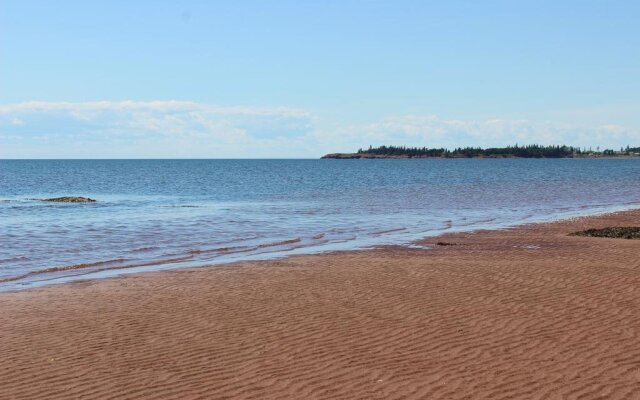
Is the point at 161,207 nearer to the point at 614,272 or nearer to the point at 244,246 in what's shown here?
the point at 244,246

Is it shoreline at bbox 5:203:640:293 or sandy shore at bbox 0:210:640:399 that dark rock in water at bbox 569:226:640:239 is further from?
sandy shore at bbox 0:210:640:399

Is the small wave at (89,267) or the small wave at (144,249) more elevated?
the small wave at (89,267)

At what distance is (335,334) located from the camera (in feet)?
35.9

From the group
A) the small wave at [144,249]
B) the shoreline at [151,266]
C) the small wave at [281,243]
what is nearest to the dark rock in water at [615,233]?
the shoreline at [151,266]

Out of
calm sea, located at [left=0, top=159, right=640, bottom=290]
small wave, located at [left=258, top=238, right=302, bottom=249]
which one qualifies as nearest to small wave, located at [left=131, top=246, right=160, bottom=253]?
calm sea, located at [left=0, top=159, right=640, bottom=290]

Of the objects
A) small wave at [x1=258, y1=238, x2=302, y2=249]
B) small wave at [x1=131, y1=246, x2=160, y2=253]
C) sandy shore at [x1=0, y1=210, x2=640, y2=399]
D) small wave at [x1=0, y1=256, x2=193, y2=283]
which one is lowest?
small wave at [x1=131, y1=246, x2=160, y2=253]

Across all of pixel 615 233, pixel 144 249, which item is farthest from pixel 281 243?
pixel 615 233

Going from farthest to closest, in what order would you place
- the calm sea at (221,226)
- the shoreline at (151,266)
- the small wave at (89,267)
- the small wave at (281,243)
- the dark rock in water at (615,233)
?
the dark rock in water at (615,233) → the small wave at (281,243) → the calm sea at (221,226) → the small wave at (89,267) → the shoreline at (151,266)

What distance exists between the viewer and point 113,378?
8.88m

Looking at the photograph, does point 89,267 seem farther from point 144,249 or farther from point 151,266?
point 144,249

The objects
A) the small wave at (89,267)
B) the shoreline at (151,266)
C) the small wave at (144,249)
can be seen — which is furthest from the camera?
the small wave at (144,249)

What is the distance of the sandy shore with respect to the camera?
8516 millimetres

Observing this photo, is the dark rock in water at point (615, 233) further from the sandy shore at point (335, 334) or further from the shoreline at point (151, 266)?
the sandy shore at point (335, 334)

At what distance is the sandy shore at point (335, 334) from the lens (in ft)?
27.9
